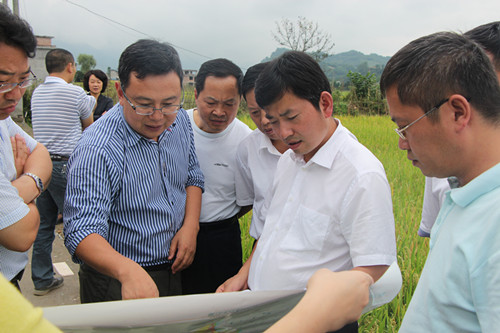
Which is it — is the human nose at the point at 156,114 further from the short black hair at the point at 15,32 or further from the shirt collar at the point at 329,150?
the shirt collar at the point at 329,150

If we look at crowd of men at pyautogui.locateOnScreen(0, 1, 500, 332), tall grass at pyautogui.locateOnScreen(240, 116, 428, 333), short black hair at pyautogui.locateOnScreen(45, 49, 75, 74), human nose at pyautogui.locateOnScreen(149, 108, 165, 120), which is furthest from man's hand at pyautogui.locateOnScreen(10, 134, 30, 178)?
short black hair at pyautogui.locateOnScreen(45, 49, 75, 74)

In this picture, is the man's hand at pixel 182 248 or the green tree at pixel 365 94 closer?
the man's hand at pixel 182 248

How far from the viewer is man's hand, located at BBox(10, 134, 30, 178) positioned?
5.56 ft

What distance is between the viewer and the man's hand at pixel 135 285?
1.38m

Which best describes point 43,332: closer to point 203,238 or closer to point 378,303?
point 378,303

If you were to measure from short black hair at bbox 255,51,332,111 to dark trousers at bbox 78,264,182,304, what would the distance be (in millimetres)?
899

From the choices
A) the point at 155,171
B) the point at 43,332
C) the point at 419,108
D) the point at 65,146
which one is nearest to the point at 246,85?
the point at 155,171

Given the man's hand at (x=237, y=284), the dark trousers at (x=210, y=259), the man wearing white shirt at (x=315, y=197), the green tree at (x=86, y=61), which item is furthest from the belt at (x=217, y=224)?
the green tree at (x=86, y=61)

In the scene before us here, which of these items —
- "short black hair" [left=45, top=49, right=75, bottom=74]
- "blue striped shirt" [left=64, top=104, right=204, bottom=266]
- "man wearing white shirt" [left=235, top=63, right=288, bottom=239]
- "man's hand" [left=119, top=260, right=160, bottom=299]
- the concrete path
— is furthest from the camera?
"short black hair" [left=45, top=49, right=75, bottom=74]

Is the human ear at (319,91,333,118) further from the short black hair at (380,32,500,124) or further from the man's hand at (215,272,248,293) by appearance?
the man's hand at (215,272,248,293)

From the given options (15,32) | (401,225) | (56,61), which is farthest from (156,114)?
(56,61)

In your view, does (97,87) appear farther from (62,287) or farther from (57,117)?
(62,287)

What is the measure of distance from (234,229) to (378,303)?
59.4 inches

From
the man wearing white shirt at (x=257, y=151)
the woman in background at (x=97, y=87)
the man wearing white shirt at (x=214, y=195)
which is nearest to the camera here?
the man wearing white shirt at (x=257, y=151)
